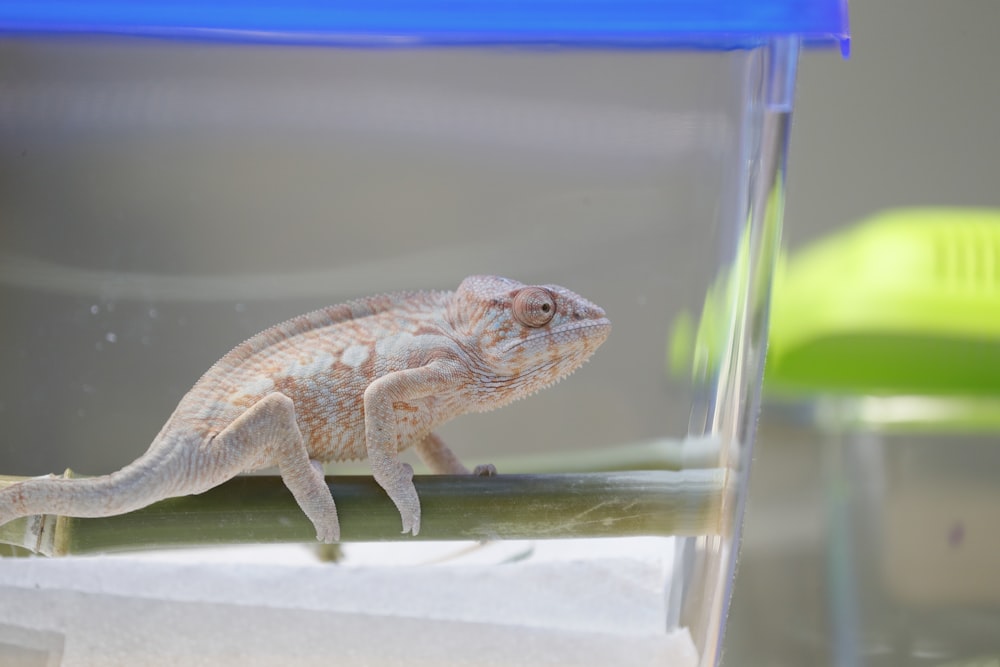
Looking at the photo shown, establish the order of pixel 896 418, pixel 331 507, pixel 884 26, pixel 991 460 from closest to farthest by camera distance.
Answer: pixel 331 507
pixel 896 418
pixel 884 26
pixel 991 460

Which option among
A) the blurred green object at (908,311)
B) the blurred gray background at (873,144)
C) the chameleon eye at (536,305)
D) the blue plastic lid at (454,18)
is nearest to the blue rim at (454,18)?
the blue plastic lid at (454,18)

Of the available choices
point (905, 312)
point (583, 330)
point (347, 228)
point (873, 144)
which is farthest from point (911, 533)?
point (347, 228)

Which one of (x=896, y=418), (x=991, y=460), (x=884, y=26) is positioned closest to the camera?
(x=896, y=418)

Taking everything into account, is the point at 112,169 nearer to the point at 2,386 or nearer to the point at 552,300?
the point at 2,386

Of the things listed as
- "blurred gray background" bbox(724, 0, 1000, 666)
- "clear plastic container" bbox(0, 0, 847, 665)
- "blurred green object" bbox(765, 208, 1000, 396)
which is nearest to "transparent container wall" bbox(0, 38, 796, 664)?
"clear plastic container" bbox(0, 0, 847, 665)

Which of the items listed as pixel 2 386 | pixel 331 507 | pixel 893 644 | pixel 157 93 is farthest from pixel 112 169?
pixel 893 644

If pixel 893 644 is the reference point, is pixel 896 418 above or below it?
above
